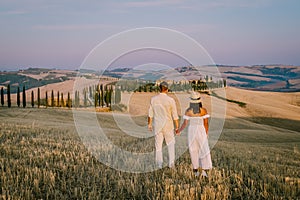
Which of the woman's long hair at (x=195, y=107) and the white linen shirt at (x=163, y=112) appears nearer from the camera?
the woman's long hair at (x=195, y=107)

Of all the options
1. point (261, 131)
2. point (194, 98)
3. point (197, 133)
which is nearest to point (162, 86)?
point (194, 98)

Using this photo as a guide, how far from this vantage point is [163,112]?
9.43 metres

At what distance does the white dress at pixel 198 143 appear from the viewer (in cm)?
862

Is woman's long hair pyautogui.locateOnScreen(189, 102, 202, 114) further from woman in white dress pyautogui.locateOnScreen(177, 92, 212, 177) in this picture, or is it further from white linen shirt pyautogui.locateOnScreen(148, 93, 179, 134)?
white linen shirt pyautogui.locateOnScreen(148, 93, 179, 134)

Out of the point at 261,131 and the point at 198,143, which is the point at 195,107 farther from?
the point at 261,131

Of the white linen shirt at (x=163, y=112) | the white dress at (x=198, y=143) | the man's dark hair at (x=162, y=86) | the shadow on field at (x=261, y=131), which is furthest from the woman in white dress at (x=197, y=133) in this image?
the shadow on field at (x=261, y=131)

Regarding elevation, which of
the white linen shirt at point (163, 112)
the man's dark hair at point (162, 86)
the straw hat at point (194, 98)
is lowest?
the white linen shirt at point (163, 112)

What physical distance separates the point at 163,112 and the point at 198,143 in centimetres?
142

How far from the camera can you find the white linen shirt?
9.43 metres

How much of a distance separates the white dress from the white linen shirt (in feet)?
2.55

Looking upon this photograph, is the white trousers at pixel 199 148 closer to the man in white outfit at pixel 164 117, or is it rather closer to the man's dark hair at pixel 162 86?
the man in white outfit at pixel 164 117

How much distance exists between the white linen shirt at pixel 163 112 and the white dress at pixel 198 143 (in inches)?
30.5

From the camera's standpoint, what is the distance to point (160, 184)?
701cm

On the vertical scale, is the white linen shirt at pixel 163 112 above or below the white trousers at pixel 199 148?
above
